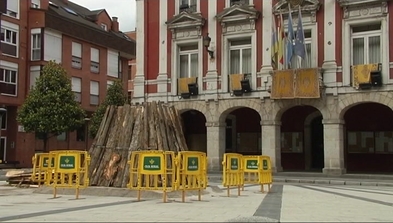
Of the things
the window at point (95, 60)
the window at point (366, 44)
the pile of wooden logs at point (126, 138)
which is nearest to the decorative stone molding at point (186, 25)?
the window at point (366, 44)

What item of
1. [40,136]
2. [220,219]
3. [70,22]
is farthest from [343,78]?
[70,22]

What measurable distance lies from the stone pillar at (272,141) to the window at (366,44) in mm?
5149

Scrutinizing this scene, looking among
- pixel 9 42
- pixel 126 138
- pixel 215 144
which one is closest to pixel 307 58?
pixel 215 144

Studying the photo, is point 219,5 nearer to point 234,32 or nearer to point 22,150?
point 234,32

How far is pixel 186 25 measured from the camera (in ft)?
103

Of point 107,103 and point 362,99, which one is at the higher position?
point 107,103

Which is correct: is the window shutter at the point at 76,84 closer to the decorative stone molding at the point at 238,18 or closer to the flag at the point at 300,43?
the decorative stone molding at the point at 238,18

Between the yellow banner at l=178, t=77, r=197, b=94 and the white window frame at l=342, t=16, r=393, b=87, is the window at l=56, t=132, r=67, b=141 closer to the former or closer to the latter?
the yellow banner at l=178, t=77, r=197, b=94

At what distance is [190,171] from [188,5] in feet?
63.8

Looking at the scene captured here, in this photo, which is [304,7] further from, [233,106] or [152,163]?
[152,163]

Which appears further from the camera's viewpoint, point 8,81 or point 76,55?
point 76,55

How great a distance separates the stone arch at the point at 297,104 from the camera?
2774 centimetres

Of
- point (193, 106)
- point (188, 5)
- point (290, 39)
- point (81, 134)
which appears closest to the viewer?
point (290, 39)

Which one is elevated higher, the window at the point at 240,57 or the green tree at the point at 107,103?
the window at the point at 240,57
